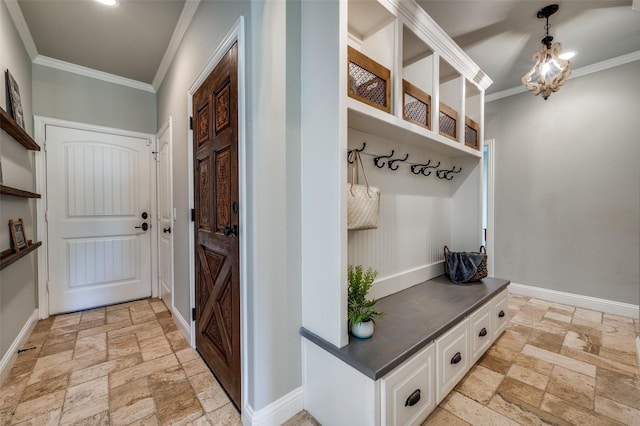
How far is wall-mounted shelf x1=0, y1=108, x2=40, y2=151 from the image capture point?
1729 mm

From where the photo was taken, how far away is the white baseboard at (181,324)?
217cm

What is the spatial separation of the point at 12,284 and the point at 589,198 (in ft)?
17.3

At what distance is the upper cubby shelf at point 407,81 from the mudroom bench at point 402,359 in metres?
1.12

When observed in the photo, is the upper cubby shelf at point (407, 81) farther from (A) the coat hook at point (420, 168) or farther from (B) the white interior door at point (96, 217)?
(B) the white interior door at point (96, 217)

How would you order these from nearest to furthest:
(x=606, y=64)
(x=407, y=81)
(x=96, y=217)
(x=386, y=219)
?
(x=407, y=81)
(x=386, y=219)
(x=606, y=64)
(x=96, y=217)

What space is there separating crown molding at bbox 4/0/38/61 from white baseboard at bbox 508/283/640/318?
17.8 ft

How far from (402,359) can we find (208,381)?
4.23ft

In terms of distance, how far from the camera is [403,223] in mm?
2055

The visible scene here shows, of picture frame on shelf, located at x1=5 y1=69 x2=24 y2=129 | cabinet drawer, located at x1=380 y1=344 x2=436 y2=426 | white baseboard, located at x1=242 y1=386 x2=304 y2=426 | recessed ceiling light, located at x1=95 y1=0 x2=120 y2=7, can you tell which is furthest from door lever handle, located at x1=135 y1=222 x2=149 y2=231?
cabinet drawer, located at x1=380 y1=344 x2=436 y2=426

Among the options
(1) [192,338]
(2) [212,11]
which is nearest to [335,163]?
(2) [212,11]

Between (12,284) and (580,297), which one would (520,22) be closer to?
(580,297)

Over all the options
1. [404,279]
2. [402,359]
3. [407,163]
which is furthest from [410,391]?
[407,163]

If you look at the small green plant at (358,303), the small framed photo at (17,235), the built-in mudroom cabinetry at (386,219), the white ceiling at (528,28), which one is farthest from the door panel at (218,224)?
the white ceiling at (528,28)

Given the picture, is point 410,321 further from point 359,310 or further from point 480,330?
point 480,330
